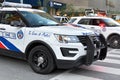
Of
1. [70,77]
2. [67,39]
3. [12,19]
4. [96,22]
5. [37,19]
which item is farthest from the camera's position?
[96,22]

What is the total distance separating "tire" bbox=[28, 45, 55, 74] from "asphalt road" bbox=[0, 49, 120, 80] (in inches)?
6.0

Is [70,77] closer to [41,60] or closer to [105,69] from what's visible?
[41,60]

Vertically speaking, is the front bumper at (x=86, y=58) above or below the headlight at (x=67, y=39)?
below

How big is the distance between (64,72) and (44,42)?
1051 mm

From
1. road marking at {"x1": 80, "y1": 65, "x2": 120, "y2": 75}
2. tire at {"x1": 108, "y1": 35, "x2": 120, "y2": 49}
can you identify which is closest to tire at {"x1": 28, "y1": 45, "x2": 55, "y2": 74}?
road marking at {"x1": 80, "y1": 65, "x2": 120, "y2": 75}

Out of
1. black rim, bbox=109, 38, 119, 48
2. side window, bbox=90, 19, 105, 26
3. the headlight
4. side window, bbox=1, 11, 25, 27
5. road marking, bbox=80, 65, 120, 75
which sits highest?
side window, bbox=1, 11, 25, 27

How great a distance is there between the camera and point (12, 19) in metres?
7.59

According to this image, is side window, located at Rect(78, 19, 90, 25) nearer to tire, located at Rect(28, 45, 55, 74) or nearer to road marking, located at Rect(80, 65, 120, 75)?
road marking, located at Rect(80, 65, 120, 75)

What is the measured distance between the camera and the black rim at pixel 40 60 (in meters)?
6.63

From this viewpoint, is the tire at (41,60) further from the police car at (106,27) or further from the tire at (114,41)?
the tire at (114,41)

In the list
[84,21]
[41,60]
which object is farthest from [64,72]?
[84,21]

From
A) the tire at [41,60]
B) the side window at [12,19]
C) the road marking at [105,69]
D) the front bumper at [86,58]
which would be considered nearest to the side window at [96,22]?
the road marking at [105,69]

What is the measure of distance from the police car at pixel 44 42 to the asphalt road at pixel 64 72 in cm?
27

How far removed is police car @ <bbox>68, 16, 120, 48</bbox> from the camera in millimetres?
12852
